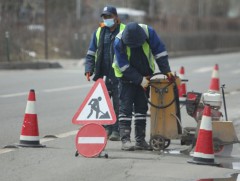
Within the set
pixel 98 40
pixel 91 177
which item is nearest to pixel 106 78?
pixel 98 40

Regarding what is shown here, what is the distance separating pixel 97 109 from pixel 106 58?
1776mm

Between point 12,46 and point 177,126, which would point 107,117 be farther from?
point 12,46

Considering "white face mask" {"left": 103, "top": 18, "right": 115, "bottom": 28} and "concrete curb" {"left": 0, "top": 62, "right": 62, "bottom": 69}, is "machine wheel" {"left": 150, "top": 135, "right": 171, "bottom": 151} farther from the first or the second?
"concrete curb" {"left": 0, "top": 62, "right": 62, "bottom": 69}

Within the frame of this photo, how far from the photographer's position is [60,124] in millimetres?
12938

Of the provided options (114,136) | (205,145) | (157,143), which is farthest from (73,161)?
(114,136)

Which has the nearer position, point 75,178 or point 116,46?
Result: point 75,178

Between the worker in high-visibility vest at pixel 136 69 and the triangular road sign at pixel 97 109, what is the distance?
52 centimetres

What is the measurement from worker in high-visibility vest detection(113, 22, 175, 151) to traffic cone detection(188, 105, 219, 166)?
1.07 meters

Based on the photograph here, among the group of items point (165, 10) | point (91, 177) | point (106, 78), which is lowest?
point (91, 177)

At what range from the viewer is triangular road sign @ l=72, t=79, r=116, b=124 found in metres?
9.36

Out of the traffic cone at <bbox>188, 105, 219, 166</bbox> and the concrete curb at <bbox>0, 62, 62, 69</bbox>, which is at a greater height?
the concrete curb at <bbox>0, 62, 62, 69</bbox>

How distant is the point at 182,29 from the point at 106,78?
43.9m

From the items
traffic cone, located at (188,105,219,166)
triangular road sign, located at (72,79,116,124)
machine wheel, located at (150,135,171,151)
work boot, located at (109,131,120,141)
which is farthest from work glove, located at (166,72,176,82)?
work boot, located at (109,131,120,141)

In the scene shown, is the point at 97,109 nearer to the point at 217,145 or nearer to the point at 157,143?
the point at 157,143
